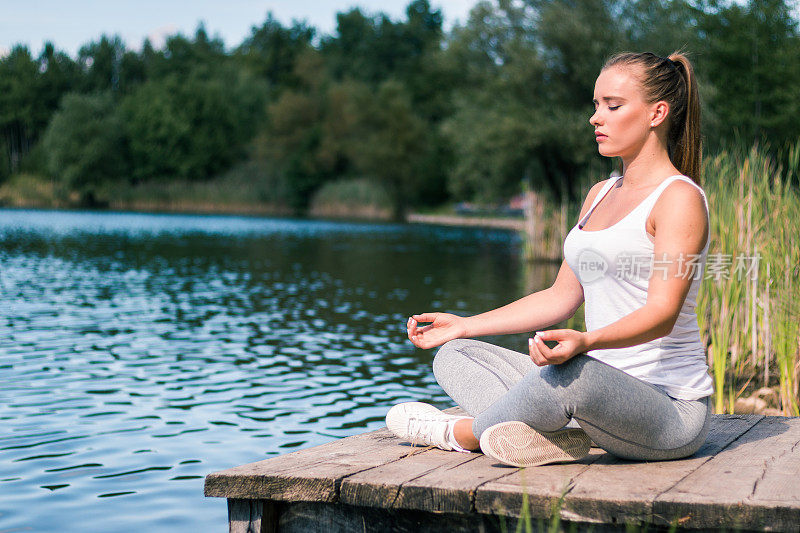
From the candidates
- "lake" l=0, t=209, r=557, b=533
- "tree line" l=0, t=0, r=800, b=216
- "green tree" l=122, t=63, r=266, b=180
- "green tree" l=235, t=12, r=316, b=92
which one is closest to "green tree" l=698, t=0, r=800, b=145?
"tree line" l=0, t=0, r=800, b=216

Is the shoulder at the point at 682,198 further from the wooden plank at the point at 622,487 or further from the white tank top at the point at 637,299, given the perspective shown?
the wooden plank at the point at 622,487

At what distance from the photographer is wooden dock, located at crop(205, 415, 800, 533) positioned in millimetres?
2561

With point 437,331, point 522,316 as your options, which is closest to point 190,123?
point 437,331

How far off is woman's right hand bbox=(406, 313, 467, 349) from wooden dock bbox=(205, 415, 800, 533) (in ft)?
1.38

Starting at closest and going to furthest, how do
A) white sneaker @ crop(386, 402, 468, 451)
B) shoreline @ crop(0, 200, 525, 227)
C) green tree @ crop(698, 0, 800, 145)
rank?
white sneaker @ crop(386, 402, 468, 451) < green tree @ crop(698, 0, 800, 145) < shoreline @ crop(0, 200, 525, 227)

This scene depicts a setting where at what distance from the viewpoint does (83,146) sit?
185 feet

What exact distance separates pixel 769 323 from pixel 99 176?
183ft

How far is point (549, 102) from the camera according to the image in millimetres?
23875

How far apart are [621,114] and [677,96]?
198mm

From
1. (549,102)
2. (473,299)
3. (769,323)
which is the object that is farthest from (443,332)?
(549,102)

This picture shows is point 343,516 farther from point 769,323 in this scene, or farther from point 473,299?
point 473,299

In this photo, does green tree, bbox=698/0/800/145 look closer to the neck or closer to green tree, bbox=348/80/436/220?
green tree, bbox=348/80/436/220

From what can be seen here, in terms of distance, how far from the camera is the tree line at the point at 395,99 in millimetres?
23656

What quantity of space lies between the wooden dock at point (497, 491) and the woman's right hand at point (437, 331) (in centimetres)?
42
